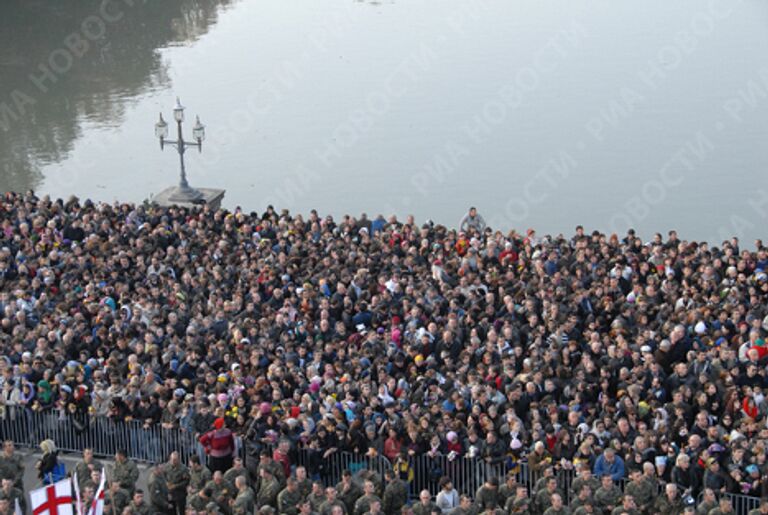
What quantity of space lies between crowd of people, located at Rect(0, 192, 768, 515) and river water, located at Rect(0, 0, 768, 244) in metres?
15.5

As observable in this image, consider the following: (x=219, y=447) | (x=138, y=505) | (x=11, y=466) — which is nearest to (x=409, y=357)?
(x=219, y=447)

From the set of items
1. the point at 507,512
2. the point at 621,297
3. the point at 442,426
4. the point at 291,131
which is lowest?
the point at 507,512

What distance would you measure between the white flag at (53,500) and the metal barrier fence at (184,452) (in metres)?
3.08

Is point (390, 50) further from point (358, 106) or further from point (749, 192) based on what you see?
point (749, 192)

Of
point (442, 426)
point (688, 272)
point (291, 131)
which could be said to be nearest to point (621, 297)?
point (688, 272)

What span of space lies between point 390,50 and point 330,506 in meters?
43.3

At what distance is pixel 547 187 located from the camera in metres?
40.5

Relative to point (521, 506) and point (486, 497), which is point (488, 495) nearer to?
point (486, 497)

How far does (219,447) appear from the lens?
16.6 meters

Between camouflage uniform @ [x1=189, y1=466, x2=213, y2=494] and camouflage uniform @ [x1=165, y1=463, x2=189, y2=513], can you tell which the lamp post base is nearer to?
camouflage uniform @ [x1=165, y1=463, x2=189, y2=513]

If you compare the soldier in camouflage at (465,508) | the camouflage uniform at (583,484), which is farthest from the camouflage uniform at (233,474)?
the camouflage uniform at (583,484)

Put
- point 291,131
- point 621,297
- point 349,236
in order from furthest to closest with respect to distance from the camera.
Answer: point 291,131, point 349,236, point 621,297

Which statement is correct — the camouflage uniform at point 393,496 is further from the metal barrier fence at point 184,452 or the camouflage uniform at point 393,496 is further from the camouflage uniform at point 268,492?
the camouflage uniform at point 268,492

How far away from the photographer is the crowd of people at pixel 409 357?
15320mm
